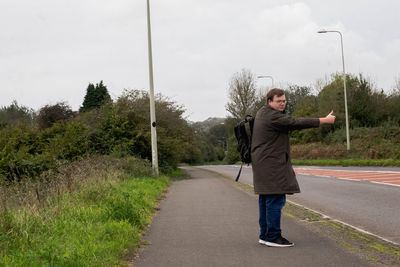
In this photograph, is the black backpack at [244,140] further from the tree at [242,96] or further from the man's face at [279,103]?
the tree at [242,96]

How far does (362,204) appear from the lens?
9.52m

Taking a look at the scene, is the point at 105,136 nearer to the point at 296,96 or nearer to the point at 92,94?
the point at 296,96

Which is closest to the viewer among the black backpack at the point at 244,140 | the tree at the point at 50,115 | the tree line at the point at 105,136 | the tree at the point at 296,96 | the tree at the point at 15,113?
the black backpack at the point at 244,140

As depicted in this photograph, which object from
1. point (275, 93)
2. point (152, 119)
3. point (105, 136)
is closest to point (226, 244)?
point (275, 93)

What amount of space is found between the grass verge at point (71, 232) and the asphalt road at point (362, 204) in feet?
11.7

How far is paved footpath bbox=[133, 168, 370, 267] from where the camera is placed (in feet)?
15.7

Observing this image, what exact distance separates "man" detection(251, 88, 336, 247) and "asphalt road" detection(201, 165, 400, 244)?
1.61 m

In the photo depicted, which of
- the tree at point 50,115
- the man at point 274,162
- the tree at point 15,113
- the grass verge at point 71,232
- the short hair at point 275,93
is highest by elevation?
the tree at point 15,113

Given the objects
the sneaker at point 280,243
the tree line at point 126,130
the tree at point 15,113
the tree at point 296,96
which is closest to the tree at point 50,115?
the tree line at point 126,130

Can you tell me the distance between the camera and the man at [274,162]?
215 inches

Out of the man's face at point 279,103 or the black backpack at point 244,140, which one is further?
the black backpack at point 244,140

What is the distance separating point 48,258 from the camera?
176 inches

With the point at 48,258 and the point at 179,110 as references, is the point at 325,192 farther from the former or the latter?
the point at 179,110

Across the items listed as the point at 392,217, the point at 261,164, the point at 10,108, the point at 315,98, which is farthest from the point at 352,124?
the point at 10,108
